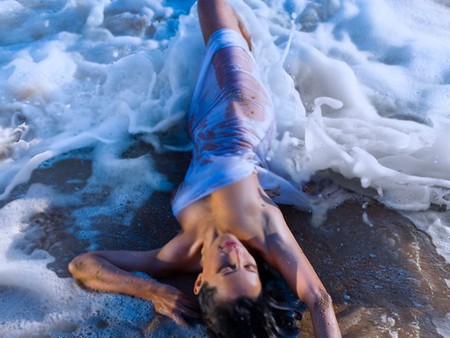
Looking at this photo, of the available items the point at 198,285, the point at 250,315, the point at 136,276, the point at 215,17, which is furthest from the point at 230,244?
the point at 215,17

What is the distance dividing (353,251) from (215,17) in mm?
2241

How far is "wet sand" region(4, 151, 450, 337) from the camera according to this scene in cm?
302

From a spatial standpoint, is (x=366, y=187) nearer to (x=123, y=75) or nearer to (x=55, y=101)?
(x=123, y=75)

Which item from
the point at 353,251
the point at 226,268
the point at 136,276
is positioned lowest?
the point at 353,251

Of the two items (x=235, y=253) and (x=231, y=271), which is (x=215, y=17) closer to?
(x=235, y=253)

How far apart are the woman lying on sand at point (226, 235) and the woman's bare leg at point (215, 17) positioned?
15cm

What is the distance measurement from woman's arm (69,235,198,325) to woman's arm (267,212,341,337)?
57 cm

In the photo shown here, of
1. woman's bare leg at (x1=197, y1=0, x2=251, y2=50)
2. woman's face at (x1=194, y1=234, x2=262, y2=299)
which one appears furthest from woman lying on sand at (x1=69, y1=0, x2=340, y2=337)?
woman's bare leg at (x1=197, y1=0, x2=251, y2=50)

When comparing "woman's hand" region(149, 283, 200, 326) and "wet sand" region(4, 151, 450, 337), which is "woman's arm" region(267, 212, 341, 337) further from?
"woman's hand" region(149, 283, 200, 326)

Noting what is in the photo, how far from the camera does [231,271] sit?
9.14ft

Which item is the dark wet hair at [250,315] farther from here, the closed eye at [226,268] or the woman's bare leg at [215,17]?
the woman's bare leg at [215,17]

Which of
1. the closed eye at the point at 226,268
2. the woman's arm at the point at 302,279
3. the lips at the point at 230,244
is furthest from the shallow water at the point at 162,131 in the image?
the lips at the point at 230,244

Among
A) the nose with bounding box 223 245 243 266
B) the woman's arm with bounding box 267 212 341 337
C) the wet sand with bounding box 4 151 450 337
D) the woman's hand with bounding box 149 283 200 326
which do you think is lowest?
the wet sand with bounding box 4 151 450 337

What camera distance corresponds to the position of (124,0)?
5.88 m
